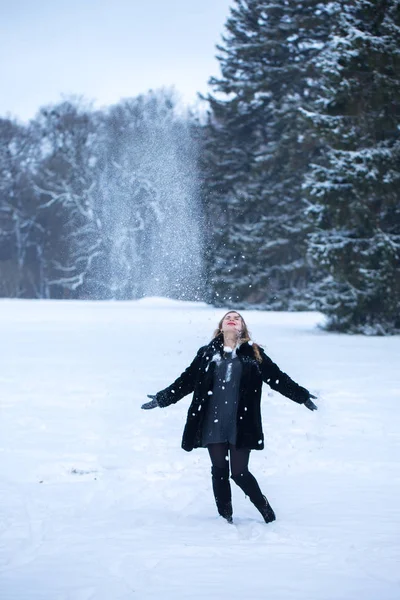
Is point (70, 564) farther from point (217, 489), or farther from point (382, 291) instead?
point (382, 291)

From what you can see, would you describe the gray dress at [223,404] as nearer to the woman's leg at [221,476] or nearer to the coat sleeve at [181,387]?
the woman's leg at [221,476]

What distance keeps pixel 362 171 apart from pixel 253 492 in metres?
17.0

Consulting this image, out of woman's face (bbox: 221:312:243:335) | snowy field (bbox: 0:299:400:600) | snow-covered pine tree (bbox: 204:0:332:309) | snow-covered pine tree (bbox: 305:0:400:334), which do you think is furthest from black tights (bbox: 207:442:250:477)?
snow-covered pine tree (bbox: 204:0:332:309)

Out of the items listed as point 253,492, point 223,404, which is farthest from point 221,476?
point 223,404

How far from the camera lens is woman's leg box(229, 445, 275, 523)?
6.22 metres

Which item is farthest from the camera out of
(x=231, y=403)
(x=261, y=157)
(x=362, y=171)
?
(x=261, y=157)

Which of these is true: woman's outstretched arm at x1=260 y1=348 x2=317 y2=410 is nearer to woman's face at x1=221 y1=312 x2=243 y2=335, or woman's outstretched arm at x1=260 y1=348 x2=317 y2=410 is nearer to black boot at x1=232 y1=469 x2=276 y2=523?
woman's face at x1=221 y1=312 x2=243 y2=335

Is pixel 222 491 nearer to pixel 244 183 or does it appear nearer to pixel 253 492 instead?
pixel 253 492

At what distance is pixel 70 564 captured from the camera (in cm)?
537

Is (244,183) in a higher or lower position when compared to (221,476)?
higher

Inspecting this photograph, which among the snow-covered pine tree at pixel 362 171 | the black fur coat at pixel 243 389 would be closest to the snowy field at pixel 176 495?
the black fur coat at pixel 243 389

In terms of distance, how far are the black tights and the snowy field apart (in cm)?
44

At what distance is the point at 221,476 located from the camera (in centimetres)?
634

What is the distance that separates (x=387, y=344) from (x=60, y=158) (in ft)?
134
